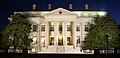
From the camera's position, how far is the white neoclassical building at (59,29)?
65.4 metres

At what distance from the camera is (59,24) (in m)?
67.1

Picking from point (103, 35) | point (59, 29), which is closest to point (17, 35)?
point (103, 35)

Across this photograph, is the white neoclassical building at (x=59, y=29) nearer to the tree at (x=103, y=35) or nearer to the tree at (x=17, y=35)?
the tree at (x=17, y=35)

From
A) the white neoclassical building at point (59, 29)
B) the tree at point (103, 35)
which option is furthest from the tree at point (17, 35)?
the tree at point (103, 35)

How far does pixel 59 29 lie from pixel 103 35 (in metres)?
17.4

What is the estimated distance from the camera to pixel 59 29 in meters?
67.0

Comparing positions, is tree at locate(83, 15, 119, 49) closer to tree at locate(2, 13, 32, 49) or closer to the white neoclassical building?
the white neoclassical building

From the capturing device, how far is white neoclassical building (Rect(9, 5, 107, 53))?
65.4 metres

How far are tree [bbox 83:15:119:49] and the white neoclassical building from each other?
33.7 ft

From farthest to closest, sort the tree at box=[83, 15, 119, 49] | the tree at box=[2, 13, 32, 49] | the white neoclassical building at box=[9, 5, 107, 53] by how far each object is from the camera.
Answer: the white neoclassical building at box=[9, 5, 107, 53] → the tree at box=[2, 13, 32, 49] → the tree at box=[83, 15, 119, 49]

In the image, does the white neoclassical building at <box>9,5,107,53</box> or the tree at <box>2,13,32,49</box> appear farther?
the white neoclassical building at <box>9,5,107,53</box>

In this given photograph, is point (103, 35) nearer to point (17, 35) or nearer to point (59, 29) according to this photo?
point (17, 35)

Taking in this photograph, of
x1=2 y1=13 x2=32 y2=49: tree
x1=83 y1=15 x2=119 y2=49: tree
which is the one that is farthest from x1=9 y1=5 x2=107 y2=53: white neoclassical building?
x1=83 y1=15 x2=119 y2=49: tree

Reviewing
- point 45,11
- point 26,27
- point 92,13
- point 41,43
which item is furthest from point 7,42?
point 92,13
